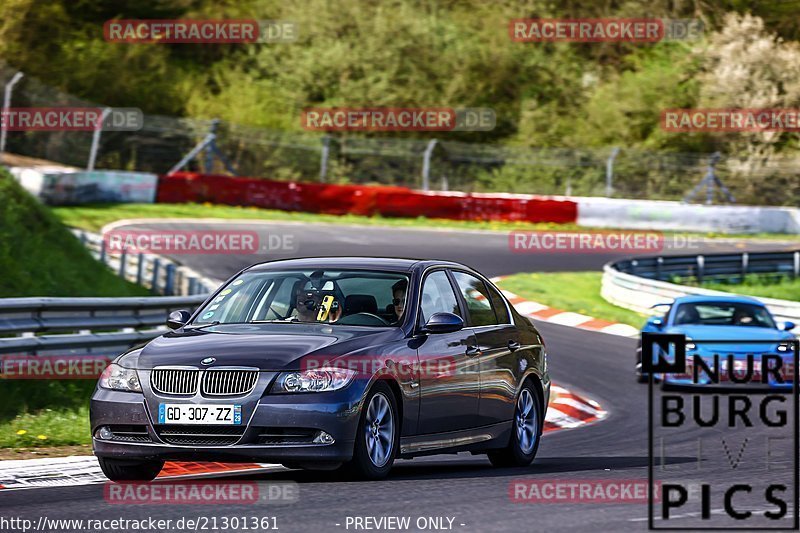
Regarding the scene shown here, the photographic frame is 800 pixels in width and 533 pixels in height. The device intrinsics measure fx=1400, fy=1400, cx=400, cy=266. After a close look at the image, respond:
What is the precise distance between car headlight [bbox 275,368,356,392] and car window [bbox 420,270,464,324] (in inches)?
48.2

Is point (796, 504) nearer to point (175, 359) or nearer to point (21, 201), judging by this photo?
point (175, 359)

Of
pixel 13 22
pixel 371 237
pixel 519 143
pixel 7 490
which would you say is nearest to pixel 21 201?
pixel 371 237

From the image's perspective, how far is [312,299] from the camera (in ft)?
29.6

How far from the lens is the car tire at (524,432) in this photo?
10016 millimetres

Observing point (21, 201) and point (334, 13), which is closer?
point (21, 201)

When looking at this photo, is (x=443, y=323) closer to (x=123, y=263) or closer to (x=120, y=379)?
(x=120, y=379)

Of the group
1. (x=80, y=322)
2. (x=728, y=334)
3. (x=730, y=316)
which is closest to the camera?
(x=80, y=322)

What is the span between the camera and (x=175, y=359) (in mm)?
8070

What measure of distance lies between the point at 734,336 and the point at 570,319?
243 inches

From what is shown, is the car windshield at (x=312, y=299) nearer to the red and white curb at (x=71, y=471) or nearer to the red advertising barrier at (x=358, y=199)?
the red and white curb at (x=71, y=471)

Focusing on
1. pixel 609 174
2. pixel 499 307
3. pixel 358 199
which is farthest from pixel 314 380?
pixel 609 174

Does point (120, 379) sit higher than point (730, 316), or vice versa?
point (120, 379)

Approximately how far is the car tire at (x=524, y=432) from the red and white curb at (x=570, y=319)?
36.4 feet

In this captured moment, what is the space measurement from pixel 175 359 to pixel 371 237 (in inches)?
846
